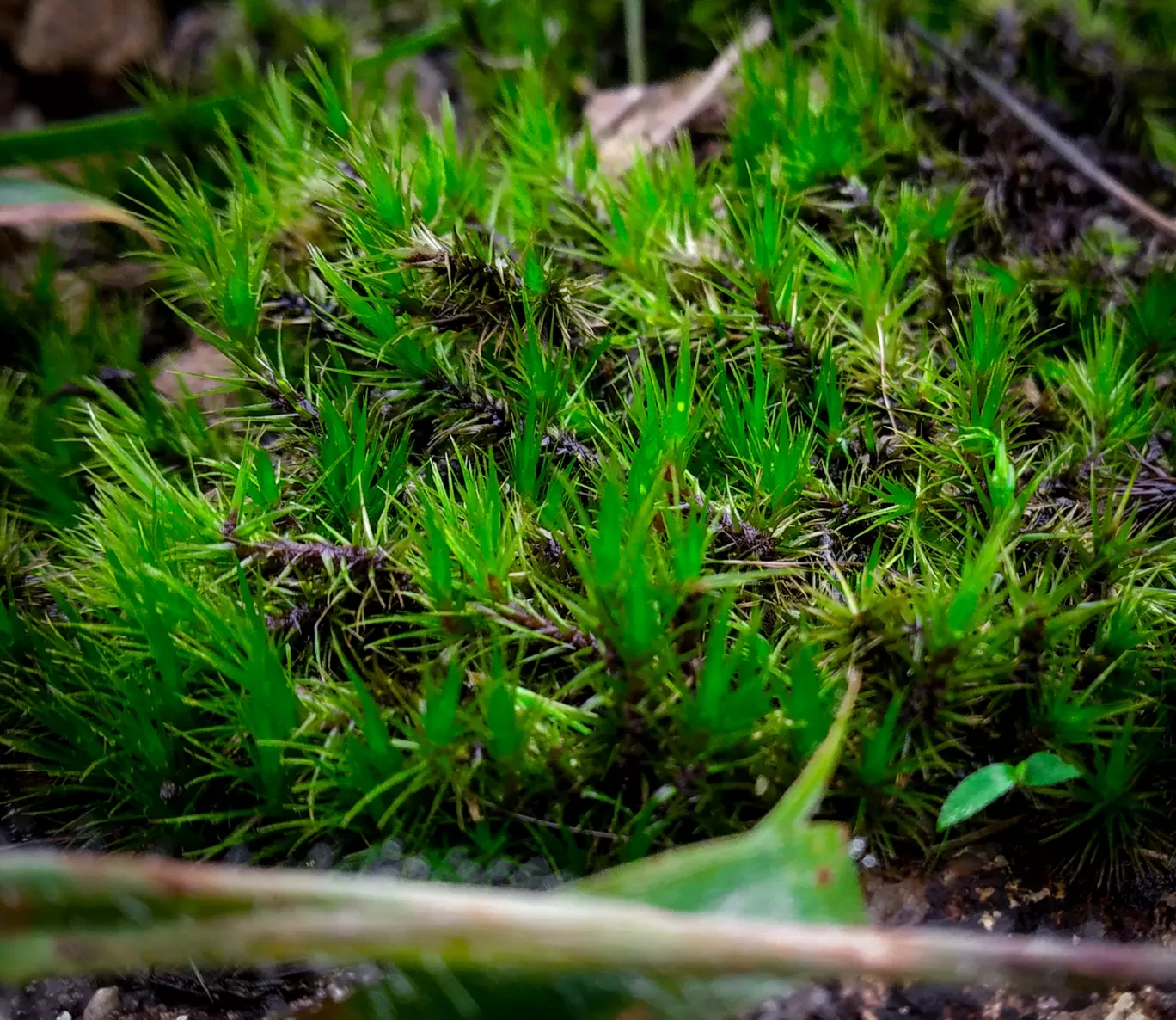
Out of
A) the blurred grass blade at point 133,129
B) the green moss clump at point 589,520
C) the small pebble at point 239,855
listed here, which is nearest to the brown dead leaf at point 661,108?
the green moss clump at point 589,520

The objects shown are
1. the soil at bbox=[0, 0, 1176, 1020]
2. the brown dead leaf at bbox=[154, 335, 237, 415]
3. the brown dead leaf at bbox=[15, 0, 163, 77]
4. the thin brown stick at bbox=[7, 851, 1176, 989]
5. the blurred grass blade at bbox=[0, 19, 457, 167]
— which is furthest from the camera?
the brown dead leaf at bbox=[15, 0, 163, 77]

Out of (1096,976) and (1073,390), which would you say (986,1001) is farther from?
(1073,390)

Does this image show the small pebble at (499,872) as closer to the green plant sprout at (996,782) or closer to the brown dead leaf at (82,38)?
the green plant sprout at (996,782)

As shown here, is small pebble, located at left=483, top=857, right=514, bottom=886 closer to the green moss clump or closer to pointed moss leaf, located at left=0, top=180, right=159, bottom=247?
the green moss clump

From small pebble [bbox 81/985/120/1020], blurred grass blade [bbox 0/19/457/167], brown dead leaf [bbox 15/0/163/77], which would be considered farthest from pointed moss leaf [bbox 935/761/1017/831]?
brown dead leaf [bbox 15/0/163/77]

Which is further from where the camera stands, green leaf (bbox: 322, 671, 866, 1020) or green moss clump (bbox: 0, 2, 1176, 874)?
green moss clump (bbox: 0, 2, 1176, 874)

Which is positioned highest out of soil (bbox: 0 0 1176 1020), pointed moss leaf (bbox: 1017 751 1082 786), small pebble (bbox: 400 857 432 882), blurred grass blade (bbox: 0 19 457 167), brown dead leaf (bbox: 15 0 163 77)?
brown dead leaf (bbox: 15 0 163 77)

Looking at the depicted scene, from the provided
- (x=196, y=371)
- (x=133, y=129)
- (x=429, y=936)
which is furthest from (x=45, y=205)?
(x=429, y=936)
